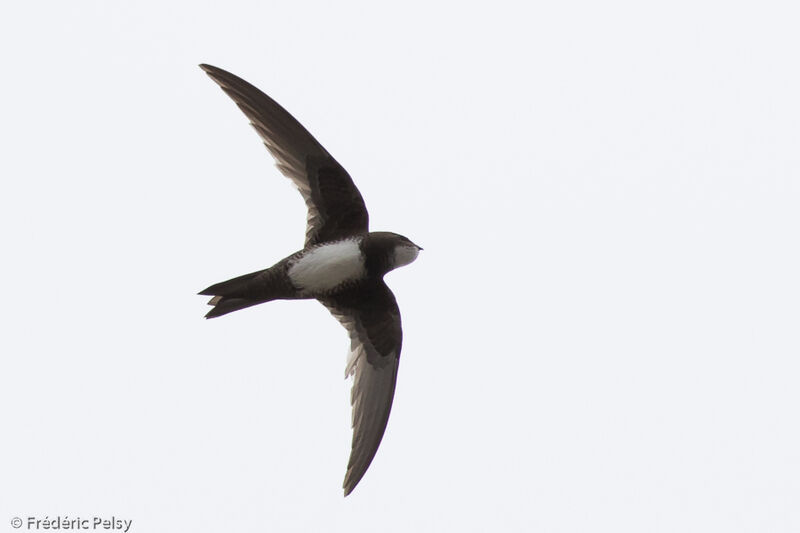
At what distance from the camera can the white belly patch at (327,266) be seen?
6.88 m

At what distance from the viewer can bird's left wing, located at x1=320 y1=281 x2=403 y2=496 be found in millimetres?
7148

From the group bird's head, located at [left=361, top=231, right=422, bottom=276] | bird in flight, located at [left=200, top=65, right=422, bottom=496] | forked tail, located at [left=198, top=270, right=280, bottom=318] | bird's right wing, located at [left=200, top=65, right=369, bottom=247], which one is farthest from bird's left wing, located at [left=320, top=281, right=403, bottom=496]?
forked tail, located at [left=198, top=270, right=280, bottom=318]

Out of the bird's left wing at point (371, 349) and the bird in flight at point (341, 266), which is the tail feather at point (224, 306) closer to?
the bird in flight at point (341, 266)

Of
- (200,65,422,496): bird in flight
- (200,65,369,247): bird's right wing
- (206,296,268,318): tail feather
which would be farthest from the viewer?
(200,65,369,247): bird's right wing

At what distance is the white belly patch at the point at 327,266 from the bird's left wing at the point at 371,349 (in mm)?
208

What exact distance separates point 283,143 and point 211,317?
1.16 meters

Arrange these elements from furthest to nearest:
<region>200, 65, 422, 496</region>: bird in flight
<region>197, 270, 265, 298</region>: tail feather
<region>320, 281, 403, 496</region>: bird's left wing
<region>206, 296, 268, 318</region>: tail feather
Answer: <region>320, 281, 403, 496</region>: bird's left wing, <region>200, 65, 422, 496</region>: bird in flight, <region>206, 296, 268, 318</region>: tail feather, <region>197, 270, 265, 298</region>: tail feather

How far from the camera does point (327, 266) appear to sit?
690 centimetres

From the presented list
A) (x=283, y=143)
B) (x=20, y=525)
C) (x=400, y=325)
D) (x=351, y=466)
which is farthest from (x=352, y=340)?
(x=20, y=525)

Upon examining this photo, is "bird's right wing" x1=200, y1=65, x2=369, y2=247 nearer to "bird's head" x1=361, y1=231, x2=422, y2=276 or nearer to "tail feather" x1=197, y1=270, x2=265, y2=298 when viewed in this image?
"bird's head" x1=361, y1=231, x2=422, y2=276

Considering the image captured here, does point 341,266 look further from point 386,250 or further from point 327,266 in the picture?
point 386,250

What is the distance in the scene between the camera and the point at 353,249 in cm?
694

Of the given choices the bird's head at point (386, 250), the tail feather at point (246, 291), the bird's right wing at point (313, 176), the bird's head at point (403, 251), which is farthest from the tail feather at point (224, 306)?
the bird's head at point (403, 251)

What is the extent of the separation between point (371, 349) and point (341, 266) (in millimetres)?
676
